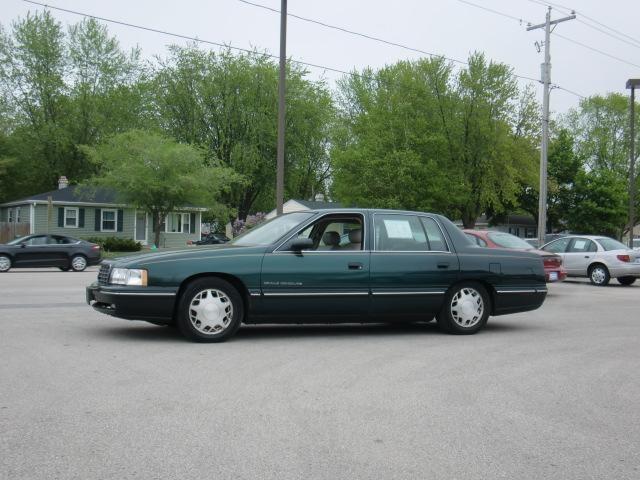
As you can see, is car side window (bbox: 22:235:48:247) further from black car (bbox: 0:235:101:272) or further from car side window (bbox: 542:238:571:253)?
car side window (bbox: 542:238:571:253)

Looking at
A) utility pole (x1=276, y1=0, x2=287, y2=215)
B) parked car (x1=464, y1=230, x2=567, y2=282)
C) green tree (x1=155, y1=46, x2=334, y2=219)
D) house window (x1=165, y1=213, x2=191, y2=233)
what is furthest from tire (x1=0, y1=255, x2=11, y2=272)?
green tree (x1=155, y1=46, x2=334, y2=219)

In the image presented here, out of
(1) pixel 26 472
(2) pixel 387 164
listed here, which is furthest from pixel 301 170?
(1) pixel 26 472

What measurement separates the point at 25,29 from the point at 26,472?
58972 mm

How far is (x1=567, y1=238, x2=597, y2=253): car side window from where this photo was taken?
21.9 m

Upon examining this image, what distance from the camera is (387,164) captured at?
44.8 m

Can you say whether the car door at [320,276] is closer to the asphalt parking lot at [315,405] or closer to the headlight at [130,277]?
the asphalt parking lot at [315,405]

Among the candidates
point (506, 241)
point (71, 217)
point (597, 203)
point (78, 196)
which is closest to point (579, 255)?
point (506, 241)

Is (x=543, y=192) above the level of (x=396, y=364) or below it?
above

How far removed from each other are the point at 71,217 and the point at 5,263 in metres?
21.3

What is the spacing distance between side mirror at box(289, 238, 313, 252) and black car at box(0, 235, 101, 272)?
1949 centimetres

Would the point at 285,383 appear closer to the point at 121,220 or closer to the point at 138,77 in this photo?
the point at 121,220

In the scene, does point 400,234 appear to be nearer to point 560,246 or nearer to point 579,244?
point 560,246

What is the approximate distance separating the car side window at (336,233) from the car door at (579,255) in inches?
580

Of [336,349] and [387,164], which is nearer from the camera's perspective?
[336,349]
